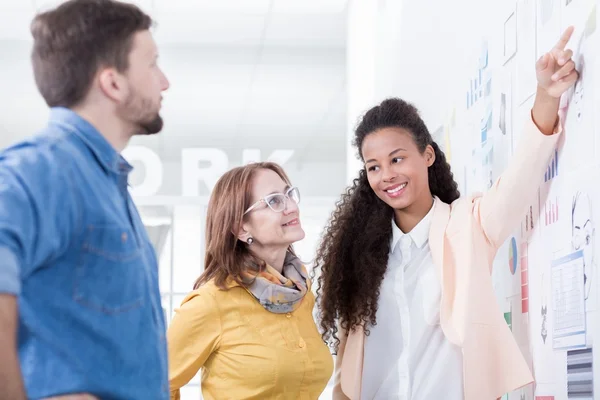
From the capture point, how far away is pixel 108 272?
106cm

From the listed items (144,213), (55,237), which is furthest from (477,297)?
(144,213)

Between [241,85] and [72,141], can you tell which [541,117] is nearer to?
[72,141]

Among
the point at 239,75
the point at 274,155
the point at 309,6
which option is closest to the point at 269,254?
the point at 309,6

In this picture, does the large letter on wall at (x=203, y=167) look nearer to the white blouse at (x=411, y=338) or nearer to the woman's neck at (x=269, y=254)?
the woman's neck at (x=269, y=254)

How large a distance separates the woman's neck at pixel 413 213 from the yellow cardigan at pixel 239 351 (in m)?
0.40

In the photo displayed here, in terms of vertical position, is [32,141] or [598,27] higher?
[598,27]

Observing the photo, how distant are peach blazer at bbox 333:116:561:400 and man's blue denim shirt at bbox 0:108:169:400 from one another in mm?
943

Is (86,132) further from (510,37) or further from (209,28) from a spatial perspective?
(209,28)

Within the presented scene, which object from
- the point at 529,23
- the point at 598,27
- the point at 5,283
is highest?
the point at 529,23

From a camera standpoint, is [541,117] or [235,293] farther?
[235,293]

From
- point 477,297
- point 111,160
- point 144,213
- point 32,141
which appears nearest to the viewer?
point 32,141

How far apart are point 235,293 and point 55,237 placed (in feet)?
3.83

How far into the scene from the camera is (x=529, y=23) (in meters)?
2.01

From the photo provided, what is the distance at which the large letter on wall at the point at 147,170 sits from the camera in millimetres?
6762
